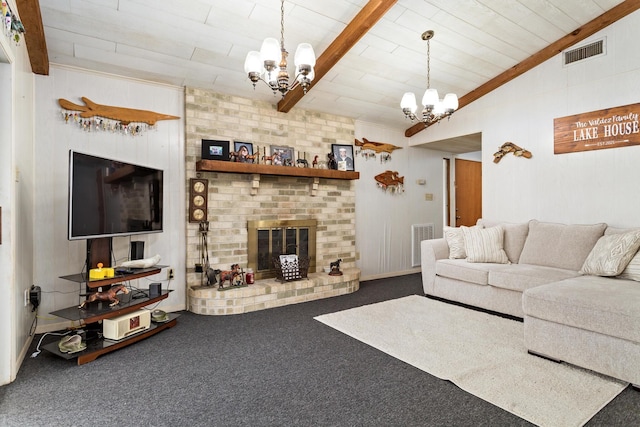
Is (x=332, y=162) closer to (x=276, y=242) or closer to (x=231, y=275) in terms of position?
(x=276, y=242)

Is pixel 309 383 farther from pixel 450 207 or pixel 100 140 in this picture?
pixel 450 207

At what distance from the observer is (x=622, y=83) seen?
367 centimetres

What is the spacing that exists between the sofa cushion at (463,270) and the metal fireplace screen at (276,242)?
1.63 meters

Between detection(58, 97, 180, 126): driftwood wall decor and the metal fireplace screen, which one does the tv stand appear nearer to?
the metal fireplace screen

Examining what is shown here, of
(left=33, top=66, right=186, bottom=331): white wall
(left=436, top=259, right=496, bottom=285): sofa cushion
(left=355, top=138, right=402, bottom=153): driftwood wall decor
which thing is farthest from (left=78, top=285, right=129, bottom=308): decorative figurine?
(left=355, top=138, right=402, bottom=153): driftwood wall decor

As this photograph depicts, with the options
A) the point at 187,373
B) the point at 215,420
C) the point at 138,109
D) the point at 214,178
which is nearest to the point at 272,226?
the point at 214,178

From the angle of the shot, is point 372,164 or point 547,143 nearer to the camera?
point 547,143

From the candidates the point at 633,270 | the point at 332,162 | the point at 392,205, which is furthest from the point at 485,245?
the point at 332,162

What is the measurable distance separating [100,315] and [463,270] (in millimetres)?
Result: 3406

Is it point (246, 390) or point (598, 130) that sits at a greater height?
point (598, 130)

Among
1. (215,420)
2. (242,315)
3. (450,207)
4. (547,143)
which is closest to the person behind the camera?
(215,420)

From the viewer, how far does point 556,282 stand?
112 inches

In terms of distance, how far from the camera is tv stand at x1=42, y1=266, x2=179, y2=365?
2.53m

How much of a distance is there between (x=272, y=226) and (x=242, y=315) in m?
1.18
